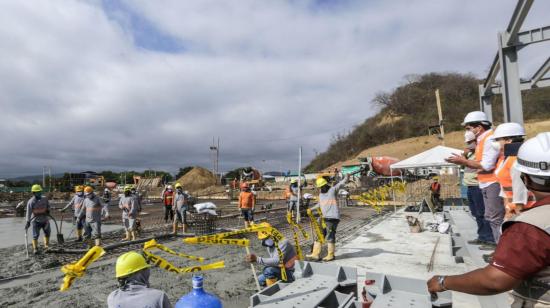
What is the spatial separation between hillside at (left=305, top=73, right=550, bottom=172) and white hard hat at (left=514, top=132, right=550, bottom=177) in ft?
136

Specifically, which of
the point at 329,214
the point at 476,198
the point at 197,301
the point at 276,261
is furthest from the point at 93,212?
the point at 476,198

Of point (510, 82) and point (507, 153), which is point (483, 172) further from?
point (510, 82)

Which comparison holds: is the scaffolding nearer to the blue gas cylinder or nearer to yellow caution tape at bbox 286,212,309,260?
yellow caution tape at bbox 286,212,309,260

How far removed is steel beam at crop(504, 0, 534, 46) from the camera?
16.8 ft

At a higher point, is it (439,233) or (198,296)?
(198,296)

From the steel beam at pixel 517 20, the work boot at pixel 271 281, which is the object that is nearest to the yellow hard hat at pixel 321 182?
the work boot at pixel 271 281

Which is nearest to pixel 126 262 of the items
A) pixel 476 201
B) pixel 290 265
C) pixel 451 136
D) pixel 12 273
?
pixel 290 265

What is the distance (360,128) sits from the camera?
6025 cm

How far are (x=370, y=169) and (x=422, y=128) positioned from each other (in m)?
25.8

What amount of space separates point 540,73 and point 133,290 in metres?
8.23

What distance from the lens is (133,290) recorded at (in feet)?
8.62

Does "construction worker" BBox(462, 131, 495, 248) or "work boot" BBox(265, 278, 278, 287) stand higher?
"construction worker" BBox(462, 131, 495, 248)

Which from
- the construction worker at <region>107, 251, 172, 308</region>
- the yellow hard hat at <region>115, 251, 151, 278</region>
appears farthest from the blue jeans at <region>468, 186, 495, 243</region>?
the yellow hard hat at <region>115, 251, 151, 278</region>

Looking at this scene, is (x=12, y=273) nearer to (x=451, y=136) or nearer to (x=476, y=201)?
(x=476, y=201)
